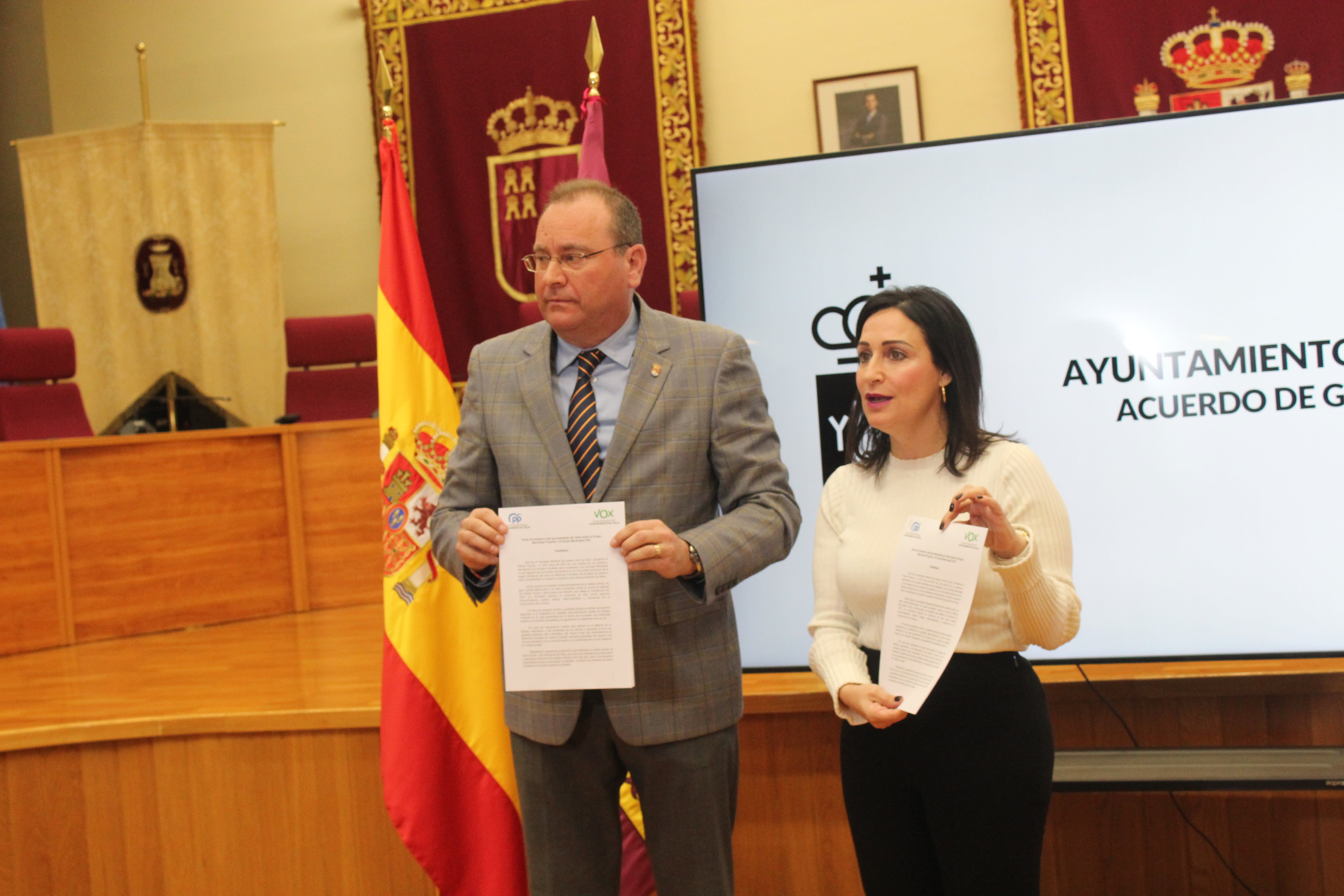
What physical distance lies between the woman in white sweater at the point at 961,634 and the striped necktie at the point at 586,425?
0.40m

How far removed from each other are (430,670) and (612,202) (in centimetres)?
117

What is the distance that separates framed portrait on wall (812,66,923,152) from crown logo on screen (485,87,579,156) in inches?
54.5

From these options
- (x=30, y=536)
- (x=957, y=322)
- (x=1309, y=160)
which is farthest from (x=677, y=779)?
(x=30, y=536)

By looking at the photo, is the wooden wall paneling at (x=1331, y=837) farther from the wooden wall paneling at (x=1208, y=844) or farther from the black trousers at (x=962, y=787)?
the black trousers at (x=962, y=787)

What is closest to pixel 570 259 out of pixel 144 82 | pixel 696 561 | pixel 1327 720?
pixel 696 561

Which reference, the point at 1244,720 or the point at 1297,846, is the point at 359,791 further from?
the point at 1297,846

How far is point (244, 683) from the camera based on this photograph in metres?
3.24

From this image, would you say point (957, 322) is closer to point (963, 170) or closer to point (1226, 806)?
point (963, 170)

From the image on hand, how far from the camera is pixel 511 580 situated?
1.71 m

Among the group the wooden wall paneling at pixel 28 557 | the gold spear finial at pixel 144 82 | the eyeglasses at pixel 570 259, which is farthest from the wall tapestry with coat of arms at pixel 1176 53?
the wooden wall paneling at pixel 28 557

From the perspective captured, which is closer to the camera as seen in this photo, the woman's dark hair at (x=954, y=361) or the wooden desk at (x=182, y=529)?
the woman's dark hair at (x=954, y=361)

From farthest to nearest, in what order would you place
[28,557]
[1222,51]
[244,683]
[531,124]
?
1. [531,124]
2. [1222,51]
3. [28,557]
4. [244,683]

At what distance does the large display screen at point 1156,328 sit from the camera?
2352 millimetres

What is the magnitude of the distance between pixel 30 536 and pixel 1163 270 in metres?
3.94
